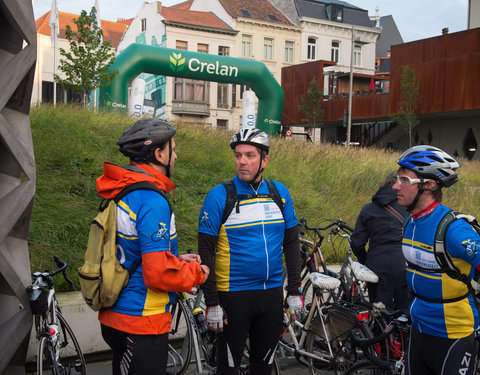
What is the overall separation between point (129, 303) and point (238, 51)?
4582 cm

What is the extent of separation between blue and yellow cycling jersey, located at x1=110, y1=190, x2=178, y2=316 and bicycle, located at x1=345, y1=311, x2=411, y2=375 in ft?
4.85

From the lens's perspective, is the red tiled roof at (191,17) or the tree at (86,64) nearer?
the tree at (86,64)

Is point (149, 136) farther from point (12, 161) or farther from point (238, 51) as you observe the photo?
point (238, 51)

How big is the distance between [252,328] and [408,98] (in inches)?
1227

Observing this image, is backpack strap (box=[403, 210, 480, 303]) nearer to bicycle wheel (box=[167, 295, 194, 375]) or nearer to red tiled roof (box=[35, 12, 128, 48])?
bicycle wheel (box=[167, 295, 194, 375])

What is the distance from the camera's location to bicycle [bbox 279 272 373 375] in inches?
161

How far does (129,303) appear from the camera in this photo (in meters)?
2.64

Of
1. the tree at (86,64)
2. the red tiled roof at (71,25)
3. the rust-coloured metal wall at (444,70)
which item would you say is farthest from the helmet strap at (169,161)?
the red tiled roof at (71,25)

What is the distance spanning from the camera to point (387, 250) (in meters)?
4.76

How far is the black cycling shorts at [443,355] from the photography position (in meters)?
2.83

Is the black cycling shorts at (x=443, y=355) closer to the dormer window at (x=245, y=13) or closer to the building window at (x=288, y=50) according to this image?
the dormer window at (x=245, y=13)

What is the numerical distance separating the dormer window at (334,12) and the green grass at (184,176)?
3902cm

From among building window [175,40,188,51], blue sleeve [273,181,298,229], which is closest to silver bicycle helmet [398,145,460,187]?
blue sleeve [273,181,298,229]

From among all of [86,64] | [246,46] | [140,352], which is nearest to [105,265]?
[140,352]
